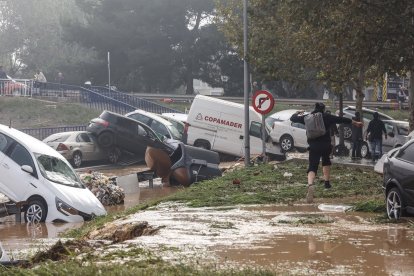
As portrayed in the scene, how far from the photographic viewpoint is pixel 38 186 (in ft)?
61.2

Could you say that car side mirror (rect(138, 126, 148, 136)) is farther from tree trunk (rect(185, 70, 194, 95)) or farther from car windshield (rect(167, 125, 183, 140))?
tree trunk (rect(185, 70, 194, 95))

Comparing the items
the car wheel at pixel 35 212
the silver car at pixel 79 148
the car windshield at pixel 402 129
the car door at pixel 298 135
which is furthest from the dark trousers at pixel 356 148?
the car wheel at pixel 35 212

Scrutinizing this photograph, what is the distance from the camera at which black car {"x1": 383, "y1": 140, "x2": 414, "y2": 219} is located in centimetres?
1333

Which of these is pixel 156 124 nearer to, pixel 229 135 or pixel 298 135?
pixel 229 135

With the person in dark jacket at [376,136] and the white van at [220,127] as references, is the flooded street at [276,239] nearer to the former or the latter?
the person in dark jacket at [376,136]

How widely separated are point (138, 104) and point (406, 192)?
40945mm

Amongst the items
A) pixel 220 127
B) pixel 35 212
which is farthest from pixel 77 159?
pixel 35 212

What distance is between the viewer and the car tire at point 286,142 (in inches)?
1571

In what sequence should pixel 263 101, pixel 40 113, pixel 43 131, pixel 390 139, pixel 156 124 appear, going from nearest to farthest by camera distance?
pixel 263 101, pixel 156 124, pixel 390 139, pixel 43 131, pixel 40 113

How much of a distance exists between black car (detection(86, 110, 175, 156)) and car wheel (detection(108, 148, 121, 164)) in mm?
621

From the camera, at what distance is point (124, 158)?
36.4m

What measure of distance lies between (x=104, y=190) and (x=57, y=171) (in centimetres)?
373

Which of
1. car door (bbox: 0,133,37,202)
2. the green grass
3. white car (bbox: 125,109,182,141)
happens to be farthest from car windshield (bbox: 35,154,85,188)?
white car (bbox: 125,109,182,141)

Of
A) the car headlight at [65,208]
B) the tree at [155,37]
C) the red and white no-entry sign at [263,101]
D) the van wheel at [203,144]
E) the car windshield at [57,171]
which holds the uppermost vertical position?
the tree at [155,37]
